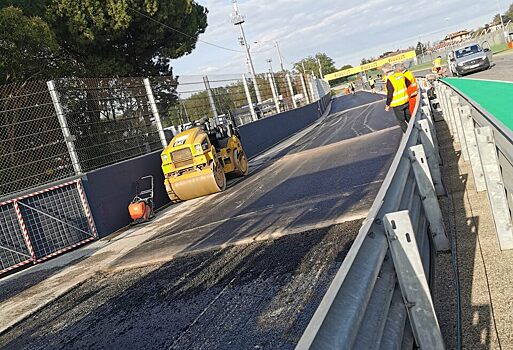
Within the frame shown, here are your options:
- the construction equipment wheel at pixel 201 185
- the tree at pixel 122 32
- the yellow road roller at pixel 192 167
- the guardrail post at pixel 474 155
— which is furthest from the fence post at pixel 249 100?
the guardrail post at pixel 474 155

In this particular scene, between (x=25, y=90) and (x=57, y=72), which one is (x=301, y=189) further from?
(x=57, y=72)

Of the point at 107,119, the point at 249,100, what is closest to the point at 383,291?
the point at 107,119

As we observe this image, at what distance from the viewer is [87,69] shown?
73.8 ft

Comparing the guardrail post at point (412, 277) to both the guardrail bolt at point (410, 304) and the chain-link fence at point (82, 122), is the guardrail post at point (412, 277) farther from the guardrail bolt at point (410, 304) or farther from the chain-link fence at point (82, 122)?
the chain-link fence at point (82, 122)

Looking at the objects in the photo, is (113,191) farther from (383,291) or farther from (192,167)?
(383,291)

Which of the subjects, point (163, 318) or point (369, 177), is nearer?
point (163, 318)

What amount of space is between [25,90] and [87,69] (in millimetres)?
12710

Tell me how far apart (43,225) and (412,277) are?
8928mm

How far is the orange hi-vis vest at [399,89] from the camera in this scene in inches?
440

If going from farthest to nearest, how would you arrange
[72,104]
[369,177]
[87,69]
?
1. [87,69]
2. [72,104]
3. [369,177]

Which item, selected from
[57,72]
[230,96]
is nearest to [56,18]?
[57,72]

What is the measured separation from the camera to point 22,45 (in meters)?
17.2

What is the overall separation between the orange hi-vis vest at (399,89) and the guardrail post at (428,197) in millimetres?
6712

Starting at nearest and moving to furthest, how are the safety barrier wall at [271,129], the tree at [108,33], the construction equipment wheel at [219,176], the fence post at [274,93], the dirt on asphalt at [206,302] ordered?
1. the dirt on asphalt at [206,302]
2. the construction equipment wheel at [219,176]
3. the tree at [108,33]
4. the safety barrier wall at [271,129]
5. the fence post at [274,93]
